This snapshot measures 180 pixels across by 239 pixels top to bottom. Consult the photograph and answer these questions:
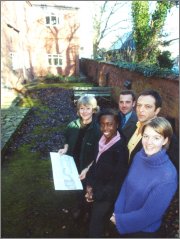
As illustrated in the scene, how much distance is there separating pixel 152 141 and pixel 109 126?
70 centimetres

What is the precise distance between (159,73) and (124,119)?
14.1 ft

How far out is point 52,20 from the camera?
24.8m

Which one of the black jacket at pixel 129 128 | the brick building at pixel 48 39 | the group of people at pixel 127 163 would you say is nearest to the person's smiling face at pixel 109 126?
the group of people at pixel 127 163

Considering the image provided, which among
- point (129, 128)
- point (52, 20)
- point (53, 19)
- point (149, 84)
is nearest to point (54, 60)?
point (52, 20)

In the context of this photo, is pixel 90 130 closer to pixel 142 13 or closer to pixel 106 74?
pixel 106 74

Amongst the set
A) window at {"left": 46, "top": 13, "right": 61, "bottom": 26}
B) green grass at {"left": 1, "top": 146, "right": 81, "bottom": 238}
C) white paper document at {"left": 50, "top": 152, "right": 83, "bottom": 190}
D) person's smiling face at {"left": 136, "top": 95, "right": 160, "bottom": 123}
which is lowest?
green grass at {"left": 1, "top": 146, "right": 81, "bottom": 238}

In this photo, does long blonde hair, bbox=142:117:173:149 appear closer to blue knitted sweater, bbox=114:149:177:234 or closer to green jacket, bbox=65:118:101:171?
blue knitted sweater, bbox=114:149:177:234

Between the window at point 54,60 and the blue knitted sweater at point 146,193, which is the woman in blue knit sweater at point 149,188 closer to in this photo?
the blue knitted sweater at point 146,193

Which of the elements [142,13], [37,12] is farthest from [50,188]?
[37,12]

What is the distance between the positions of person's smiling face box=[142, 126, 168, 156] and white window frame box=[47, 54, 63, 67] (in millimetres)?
24232

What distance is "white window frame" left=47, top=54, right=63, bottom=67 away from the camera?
83.5ft

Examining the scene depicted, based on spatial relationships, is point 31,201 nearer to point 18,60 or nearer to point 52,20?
point 18,60

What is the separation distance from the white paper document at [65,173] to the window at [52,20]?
76.8 ft

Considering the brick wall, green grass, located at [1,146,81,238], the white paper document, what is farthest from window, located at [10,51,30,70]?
the white paper document
